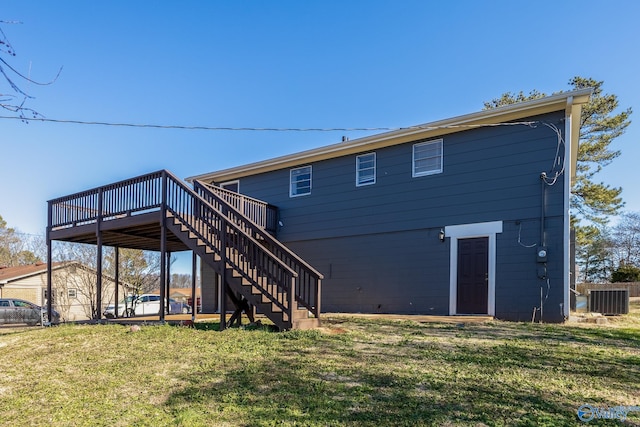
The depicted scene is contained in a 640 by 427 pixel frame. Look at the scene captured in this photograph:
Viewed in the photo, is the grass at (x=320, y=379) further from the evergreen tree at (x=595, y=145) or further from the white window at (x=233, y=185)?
the evergreen tree at (x=595, y=145)

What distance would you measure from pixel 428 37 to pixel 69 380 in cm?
1238

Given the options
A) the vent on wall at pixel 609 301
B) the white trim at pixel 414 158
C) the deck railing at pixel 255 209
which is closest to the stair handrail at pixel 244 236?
the deck railing at pixel 255 209

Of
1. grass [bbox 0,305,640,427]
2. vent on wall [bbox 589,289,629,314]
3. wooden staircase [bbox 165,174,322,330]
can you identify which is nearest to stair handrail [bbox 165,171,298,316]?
wooden staircase [bbox 165,174,322,330]

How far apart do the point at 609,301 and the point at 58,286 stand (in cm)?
2276

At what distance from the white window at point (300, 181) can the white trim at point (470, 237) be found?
14.7 feet

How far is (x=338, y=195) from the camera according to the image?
11.6 meters

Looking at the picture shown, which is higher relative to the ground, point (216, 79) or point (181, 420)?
point (216, 79)

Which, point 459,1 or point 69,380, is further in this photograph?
point 459,1

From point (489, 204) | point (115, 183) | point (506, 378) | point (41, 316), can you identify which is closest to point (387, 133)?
point (489, 204)

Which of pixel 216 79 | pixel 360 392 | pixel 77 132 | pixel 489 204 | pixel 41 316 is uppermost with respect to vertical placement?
pixel 216 79

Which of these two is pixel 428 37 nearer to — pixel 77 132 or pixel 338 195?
pixel 338 195

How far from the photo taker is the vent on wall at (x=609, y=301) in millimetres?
10336

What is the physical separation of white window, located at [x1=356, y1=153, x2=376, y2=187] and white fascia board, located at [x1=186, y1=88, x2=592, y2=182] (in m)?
0.24

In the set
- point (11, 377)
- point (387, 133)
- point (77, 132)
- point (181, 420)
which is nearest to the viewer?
Answer: point (181, 420)
